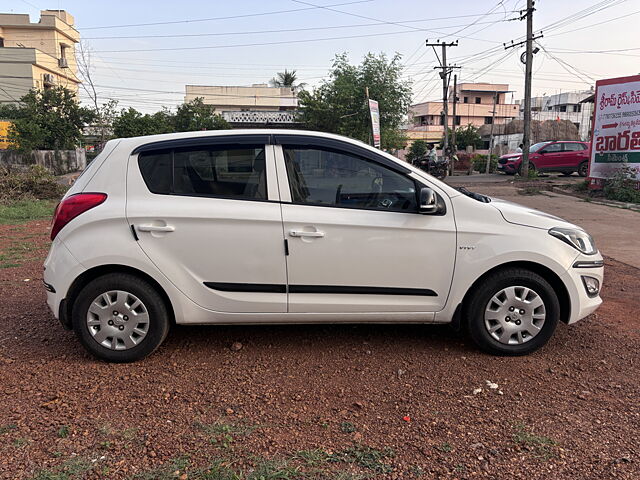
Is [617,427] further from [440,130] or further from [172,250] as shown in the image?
[440,130]

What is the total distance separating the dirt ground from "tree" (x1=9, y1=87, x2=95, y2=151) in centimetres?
3039

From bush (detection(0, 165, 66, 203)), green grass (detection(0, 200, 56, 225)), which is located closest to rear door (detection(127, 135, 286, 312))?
green grass (detection(0, 200, 56, 225))

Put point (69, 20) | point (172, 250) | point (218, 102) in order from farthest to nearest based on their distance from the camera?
point (218, 102) < point (69, 20) < point (172, 250)

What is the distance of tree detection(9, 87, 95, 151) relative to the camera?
3100 cm

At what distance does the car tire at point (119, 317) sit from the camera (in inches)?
145

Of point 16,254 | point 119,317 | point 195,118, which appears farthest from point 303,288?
point 195,118

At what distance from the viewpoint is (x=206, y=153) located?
151 inches

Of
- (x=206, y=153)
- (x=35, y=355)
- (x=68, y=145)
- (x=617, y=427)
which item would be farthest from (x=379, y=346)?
(x=68, y=145)

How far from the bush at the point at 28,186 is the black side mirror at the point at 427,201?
1344cm

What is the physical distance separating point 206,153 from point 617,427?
129 inches

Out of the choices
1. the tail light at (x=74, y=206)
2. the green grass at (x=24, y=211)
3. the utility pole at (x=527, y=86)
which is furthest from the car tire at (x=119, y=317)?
the utility pole at (x=527, y=86)

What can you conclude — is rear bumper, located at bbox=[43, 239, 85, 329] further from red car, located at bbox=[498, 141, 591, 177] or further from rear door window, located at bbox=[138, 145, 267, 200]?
red car, located at bbox=[498, 141, 591, 177]

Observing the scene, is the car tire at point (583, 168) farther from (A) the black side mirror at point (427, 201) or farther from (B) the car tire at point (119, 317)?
(B) the car tire at point (119, 317)

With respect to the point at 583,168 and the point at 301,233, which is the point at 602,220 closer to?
the point at 301,233
